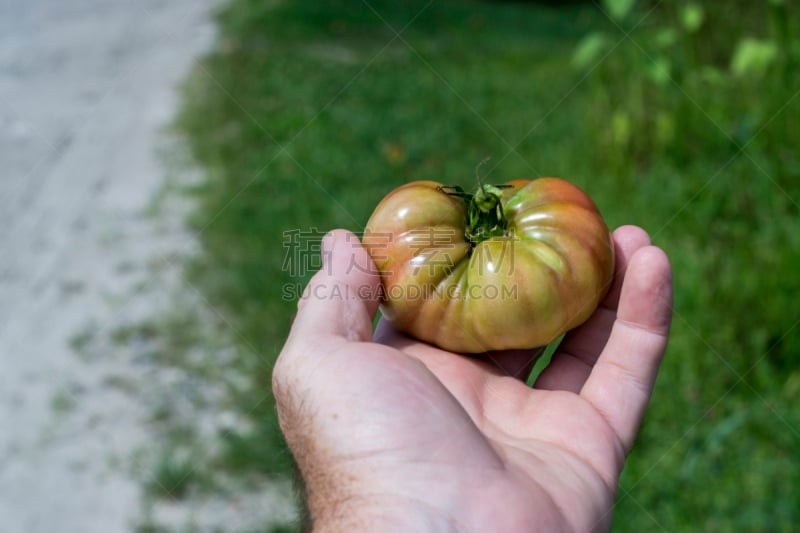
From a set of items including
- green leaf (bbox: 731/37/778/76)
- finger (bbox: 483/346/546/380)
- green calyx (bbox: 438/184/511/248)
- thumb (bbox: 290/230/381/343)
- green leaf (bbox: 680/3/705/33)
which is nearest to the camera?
thumb (bbox: 290/230/381/343)

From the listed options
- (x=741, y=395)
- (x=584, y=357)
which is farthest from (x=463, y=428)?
(x=741, y=395)

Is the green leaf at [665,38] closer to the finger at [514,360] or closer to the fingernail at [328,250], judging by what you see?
the finger at [514,360]

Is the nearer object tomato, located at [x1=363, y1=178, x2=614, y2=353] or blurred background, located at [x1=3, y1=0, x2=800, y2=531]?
tomato, located at [x1=363, y1=178, x2=614, y2=353]

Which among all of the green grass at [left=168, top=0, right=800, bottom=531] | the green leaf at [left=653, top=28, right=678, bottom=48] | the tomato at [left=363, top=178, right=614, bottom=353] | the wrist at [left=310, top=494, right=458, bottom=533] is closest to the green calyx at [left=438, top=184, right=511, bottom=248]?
the tomato at [left=363, top=178, right=614, bottom=353]

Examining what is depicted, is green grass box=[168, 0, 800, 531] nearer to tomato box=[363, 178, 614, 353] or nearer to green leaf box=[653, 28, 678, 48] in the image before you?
green leaf box=[653, 28, 678, 48]

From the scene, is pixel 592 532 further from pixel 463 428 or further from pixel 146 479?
pixel 146 479

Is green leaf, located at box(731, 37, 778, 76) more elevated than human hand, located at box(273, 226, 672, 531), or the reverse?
green leaf, located at box(731, 37, 778, 76)

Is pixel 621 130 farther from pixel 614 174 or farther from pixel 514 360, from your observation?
pixel 514 360

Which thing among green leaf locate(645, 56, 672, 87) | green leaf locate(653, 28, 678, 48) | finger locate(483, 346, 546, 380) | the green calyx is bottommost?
finger locate(483, 346, 546, 380)
